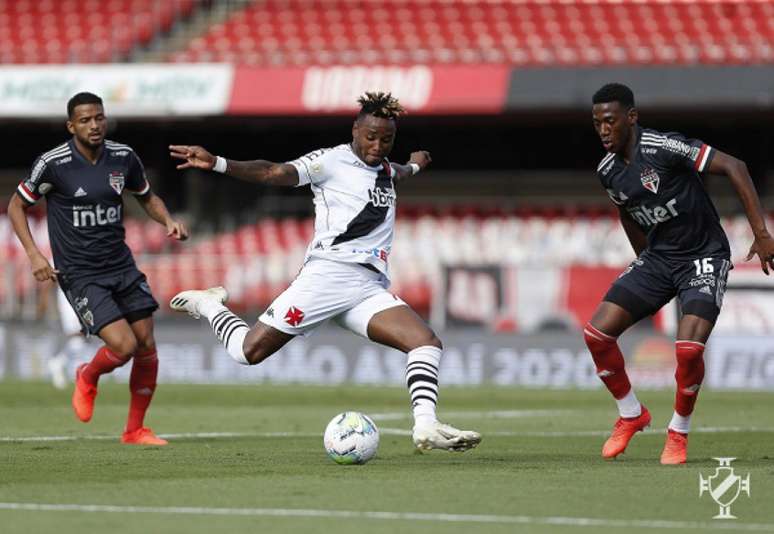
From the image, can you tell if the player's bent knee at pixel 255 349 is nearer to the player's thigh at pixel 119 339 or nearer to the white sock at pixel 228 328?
the white sock at pixel 228 328

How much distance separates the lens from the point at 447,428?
8.92 metres

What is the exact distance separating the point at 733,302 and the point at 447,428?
11482 millimetres

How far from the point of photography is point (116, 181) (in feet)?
36.7

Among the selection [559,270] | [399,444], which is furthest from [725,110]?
[399,444]

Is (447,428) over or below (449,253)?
below

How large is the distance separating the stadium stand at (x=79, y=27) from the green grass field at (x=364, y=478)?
14088 millimetres

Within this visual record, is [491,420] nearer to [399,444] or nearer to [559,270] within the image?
[399,444]

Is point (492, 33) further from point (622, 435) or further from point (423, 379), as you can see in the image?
point (423, 379)

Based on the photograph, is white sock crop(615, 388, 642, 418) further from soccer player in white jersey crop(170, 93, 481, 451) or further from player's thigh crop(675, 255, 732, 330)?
soccer player in white jersey crop(170, 93, 481, 451)

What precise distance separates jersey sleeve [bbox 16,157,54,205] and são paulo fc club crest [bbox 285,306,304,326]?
2384mm

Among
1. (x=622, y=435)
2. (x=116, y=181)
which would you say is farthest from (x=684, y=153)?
(x=116, y=181)

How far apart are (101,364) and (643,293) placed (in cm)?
395

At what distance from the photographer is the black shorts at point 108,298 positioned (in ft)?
36.3

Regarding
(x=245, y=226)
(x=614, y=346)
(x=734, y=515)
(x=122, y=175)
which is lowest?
(x=734, y=515)
